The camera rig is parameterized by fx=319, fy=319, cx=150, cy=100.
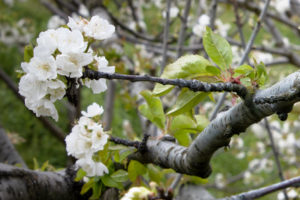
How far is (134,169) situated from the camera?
690 millimetres

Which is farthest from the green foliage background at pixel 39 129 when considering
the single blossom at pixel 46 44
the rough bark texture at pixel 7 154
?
the single blossom at pixel 46 44

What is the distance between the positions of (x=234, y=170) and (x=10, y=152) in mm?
3140

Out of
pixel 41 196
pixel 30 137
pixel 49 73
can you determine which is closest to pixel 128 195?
pixel 41 196

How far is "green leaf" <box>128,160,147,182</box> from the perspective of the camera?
0.68 metres

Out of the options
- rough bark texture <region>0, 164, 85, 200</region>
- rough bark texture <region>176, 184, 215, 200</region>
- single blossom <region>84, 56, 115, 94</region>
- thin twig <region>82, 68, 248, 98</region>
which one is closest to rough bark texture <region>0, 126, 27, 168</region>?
rough bark texture <region>0, 164, 85, 200</region>

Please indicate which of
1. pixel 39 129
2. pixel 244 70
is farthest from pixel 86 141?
pixel 39 129

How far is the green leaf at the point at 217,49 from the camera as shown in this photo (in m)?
0.49

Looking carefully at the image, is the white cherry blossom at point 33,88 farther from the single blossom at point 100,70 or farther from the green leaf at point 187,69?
the green leaf at point 187,69

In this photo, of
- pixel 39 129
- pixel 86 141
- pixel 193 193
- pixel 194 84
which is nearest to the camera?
pixel 194 84

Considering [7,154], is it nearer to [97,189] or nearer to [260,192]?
[97,189]

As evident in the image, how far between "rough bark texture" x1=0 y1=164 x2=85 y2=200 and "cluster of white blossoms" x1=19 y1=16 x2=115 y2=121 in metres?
0.13

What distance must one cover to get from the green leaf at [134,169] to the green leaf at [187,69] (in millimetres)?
234

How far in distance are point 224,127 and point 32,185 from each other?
35cm

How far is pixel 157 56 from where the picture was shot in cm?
212
